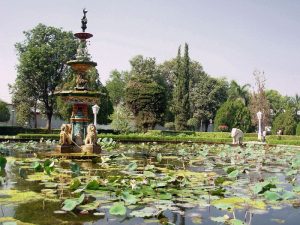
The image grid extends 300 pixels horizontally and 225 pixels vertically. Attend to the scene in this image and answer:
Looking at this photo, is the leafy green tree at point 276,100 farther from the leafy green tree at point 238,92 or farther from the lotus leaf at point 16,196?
the lotus leaf at point 16,196

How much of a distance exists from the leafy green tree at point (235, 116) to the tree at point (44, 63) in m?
20.3

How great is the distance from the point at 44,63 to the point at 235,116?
24.2m

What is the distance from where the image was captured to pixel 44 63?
141ft

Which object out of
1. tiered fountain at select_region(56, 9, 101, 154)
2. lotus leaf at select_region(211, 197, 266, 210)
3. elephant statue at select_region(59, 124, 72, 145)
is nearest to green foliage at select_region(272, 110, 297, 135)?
tiered fountain at select_region(56, 9, 101, 154)

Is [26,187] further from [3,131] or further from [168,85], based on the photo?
[168,85]

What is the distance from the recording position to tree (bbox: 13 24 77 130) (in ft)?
140

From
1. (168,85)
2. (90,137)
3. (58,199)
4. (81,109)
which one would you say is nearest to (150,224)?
(58,199)

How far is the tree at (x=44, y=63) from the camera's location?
42781 mm

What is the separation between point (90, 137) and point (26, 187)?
23.1 feet

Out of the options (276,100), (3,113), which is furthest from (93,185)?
(276,100)

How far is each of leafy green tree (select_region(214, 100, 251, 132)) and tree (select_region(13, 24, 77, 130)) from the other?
20.3 metres

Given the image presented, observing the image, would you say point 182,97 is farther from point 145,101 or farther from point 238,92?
point 238,92

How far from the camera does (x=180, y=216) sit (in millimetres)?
5184


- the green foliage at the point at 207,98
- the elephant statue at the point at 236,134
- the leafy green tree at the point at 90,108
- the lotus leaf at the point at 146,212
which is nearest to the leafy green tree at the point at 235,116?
the green foliage at the point at 207,98
